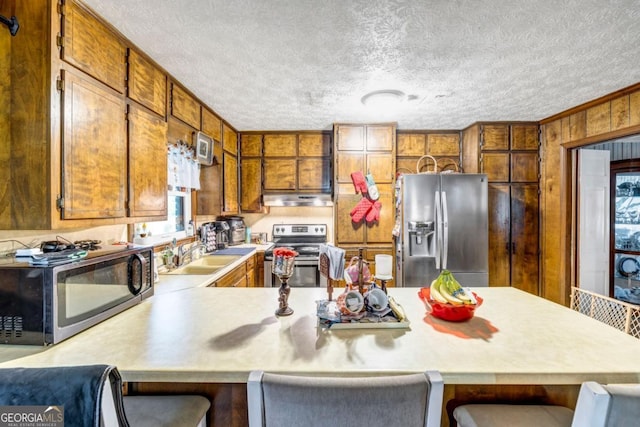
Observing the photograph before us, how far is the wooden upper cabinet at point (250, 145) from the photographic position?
3.71m

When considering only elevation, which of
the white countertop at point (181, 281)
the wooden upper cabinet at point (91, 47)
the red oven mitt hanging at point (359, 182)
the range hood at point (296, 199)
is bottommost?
the white countertop at point (181, 281)

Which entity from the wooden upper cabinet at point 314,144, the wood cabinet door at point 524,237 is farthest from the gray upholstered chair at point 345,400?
the wood cabinet door at point 524,237

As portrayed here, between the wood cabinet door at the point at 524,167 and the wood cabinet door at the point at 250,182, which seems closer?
the wood cabinet door at the point at 524,167

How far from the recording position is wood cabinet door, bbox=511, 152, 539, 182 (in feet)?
10.8

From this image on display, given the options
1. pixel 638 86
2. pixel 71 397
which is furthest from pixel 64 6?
pixel 638 86

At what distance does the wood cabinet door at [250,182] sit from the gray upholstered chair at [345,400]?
3199 mm

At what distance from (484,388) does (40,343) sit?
1684mm

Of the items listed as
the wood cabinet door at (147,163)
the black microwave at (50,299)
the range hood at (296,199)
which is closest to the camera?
the black microwave at (50,299)

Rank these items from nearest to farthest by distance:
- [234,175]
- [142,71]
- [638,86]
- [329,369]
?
[329,369], [142,71], [638,86], [234,175]

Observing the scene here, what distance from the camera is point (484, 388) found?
1.07m

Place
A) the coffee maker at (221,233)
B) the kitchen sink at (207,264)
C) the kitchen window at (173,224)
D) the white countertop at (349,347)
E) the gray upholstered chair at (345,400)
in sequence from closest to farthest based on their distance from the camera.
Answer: the gray upholstered chair at (345,400) → the white countertop at (349,347) → the kitchen window at (173,224) → the kitchen sink at (207,264) → the coffee maker at (221,233)

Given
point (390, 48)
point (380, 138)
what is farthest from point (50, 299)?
point (380, 138)

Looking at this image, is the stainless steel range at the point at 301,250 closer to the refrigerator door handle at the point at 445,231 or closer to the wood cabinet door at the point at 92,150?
the refrigerator door handle at the point at 445,231

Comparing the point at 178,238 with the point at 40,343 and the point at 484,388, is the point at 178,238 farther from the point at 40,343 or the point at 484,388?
the point at 484,388
